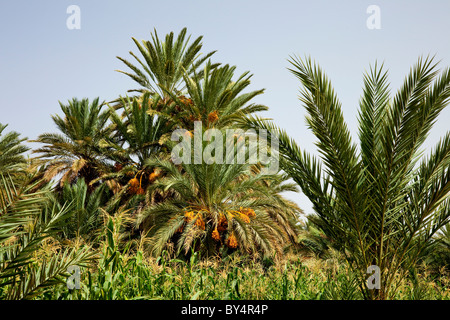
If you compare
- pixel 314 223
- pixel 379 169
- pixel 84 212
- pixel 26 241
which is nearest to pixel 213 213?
pixel 84 212

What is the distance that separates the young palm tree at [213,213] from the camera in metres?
11.3

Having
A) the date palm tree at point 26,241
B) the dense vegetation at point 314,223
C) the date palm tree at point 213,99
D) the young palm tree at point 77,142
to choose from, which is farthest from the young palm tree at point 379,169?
the young palm tree at point 77,142

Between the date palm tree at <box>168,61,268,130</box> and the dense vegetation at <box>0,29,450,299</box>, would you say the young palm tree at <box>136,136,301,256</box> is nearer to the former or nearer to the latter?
the dense vegetation at <box>0,29,450,299</box>

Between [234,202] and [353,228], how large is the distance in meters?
7.42

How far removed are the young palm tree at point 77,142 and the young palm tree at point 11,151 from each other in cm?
138

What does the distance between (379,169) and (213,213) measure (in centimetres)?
716

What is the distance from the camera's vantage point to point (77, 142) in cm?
1564

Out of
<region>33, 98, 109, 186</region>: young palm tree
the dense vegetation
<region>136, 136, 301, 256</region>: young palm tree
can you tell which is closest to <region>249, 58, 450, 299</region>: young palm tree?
the dense vegetation

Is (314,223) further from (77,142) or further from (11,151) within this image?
(11,151)

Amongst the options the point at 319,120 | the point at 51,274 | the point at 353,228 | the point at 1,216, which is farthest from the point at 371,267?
the point at 1,216

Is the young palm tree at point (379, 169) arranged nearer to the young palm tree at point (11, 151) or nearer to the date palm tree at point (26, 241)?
the date palm tree at point (26, 241)

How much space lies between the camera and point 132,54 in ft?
57.2

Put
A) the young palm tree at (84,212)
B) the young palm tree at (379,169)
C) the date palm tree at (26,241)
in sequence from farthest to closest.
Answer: the young palm tree at (84,212)
the young palm tree at (379,169)
the date palm tree at (26,241)
